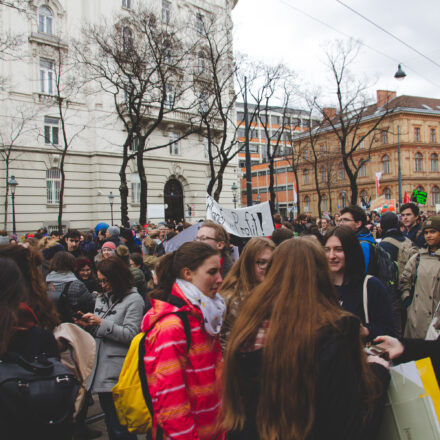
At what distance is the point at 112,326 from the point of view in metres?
3.74

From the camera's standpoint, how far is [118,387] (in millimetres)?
2592

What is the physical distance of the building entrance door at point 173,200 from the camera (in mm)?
31297

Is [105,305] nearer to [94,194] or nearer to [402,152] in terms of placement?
[94,194]

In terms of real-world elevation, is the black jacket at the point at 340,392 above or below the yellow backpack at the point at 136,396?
above

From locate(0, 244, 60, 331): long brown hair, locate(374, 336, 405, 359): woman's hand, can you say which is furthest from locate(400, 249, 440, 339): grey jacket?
locate(0, 244, 60, 331): long brown hair

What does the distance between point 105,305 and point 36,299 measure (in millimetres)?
1468

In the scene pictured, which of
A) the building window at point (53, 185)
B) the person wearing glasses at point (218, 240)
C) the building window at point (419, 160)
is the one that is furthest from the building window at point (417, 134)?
the person wearing glasses at point (218, 240)

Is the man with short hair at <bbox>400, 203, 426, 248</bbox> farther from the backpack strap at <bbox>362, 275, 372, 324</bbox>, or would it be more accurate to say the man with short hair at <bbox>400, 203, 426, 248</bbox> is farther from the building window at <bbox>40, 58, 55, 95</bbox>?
the building window at <bbox>40, 58, 55, 95</bbox>

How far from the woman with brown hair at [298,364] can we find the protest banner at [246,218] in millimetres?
5544

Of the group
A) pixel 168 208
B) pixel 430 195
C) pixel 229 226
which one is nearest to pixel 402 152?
pixel 430 195

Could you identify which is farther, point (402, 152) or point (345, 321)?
point (402, 152)

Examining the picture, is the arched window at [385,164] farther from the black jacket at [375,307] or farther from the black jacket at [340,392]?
the black jacket at [340,392]

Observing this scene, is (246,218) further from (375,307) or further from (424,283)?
(375,307)

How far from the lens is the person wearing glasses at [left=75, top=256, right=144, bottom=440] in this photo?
3.70 metres
